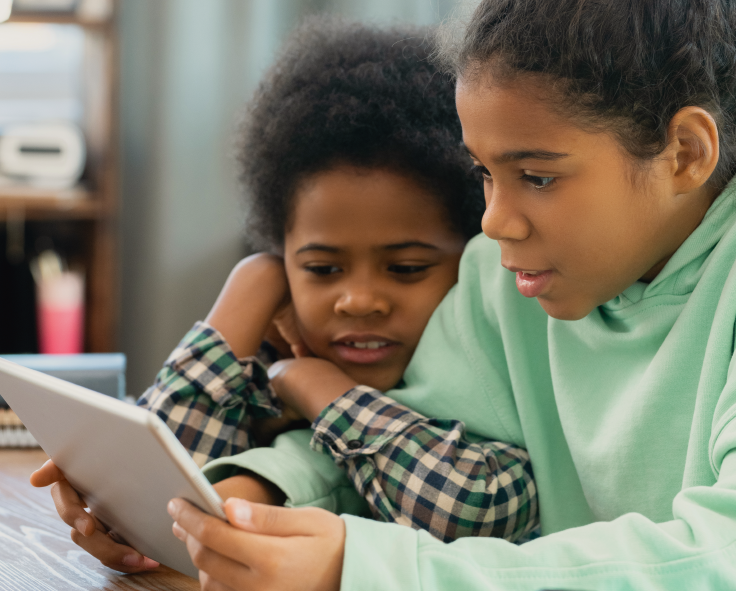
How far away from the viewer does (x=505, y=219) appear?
2.30 feet

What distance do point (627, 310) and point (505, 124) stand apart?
208 mm

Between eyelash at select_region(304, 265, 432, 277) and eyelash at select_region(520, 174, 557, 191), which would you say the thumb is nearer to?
eyelash at select_region(520, 174, 557, 191)

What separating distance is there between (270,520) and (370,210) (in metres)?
0.47

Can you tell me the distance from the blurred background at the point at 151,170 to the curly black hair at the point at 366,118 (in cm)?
116

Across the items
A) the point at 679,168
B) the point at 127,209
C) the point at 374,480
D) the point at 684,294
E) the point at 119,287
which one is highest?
the point at 679,168

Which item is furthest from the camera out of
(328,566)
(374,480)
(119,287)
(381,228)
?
(119,287)

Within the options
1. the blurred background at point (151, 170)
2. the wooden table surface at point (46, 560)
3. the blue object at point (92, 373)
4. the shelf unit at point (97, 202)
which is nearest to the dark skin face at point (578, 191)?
the wooden table surface at point (46, 560)

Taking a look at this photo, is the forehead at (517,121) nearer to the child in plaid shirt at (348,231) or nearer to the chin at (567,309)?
the chin at (567,309)

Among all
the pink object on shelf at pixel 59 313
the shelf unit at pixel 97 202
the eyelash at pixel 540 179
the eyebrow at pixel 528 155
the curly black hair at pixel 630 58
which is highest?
the curly black hair at pixel 630 58

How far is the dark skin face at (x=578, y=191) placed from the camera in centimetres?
66

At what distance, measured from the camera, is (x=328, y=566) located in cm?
53

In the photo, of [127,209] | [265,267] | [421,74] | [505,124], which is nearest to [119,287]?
[127,209]

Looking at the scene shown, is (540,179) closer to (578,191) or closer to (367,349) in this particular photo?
(578,191)

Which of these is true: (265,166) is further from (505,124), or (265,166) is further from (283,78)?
(505,124)
